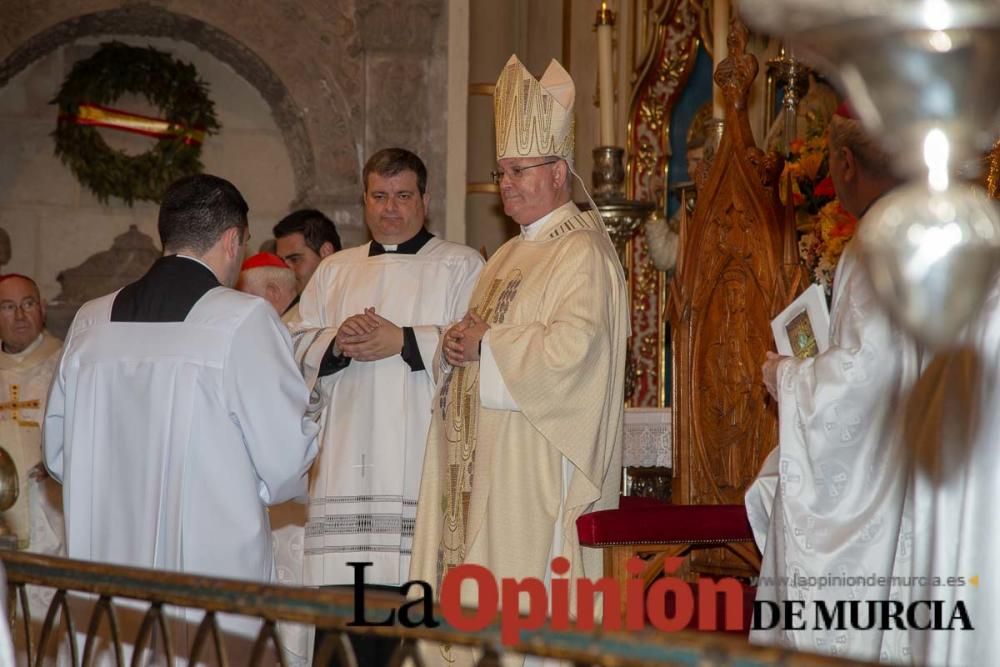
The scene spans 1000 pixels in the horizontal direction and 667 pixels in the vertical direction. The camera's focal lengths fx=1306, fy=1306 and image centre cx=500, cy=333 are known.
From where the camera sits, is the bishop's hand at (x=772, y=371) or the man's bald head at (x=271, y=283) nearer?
the bishop's hand at (x=772, y=371)

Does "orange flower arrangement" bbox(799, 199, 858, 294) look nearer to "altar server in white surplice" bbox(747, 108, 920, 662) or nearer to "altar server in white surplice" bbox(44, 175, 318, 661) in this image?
"altar server in white surplice" bbox(747, 108, 920, 662)

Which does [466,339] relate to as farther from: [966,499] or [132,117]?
[132,117]

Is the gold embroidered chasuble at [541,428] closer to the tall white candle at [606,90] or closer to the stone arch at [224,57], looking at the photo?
the tall white candle at [606,90]

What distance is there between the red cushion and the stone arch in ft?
16.7

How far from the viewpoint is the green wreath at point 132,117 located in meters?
9.13

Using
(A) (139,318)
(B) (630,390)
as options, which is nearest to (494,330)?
(A) (139,318)

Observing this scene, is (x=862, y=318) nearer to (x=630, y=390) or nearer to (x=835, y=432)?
(x=835, y=432)

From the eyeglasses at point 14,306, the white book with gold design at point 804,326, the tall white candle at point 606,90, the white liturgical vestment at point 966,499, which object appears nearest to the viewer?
the white liturgical vestment at point 966,499

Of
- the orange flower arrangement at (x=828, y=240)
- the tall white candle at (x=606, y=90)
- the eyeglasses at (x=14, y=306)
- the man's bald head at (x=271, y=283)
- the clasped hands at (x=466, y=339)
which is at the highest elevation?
the tall white candle at (x=606, y=90)

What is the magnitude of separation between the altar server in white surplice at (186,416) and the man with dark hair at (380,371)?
127 centimetres

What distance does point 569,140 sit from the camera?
180 inches

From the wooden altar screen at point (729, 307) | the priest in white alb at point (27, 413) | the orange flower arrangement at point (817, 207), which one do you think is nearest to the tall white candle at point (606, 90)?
the wooden altar screen at point (729, 307)

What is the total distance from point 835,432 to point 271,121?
6678mm

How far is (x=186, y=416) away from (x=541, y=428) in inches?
46.6
